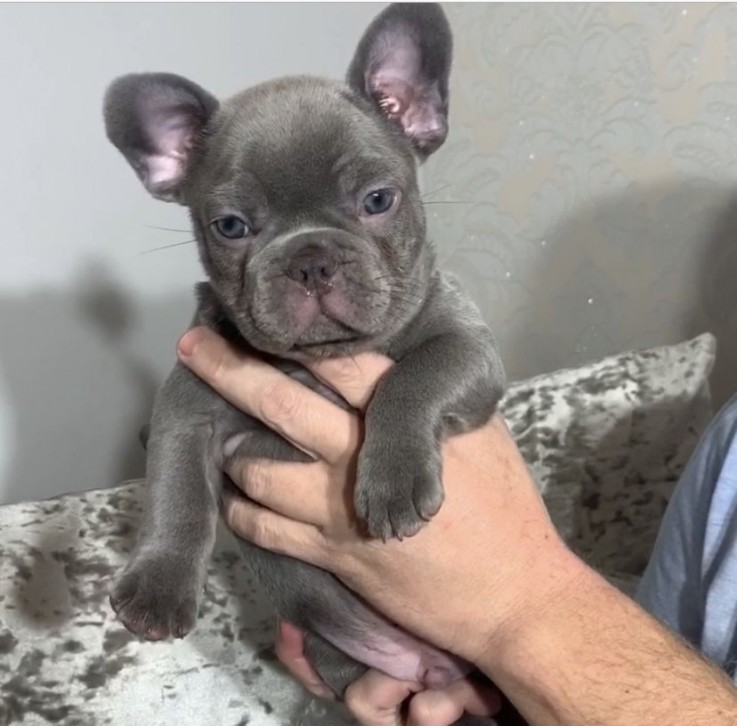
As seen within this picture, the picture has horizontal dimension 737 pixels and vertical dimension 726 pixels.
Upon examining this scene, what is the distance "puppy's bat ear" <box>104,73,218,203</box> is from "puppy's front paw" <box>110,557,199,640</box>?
58cm

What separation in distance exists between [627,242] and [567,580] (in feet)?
4.77

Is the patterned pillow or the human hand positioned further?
the patterned pillow

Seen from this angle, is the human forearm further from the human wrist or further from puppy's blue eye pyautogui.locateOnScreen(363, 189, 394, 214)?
puppy's blue eye pyautogui.locateOnScreen(363, 189, 394, 214)

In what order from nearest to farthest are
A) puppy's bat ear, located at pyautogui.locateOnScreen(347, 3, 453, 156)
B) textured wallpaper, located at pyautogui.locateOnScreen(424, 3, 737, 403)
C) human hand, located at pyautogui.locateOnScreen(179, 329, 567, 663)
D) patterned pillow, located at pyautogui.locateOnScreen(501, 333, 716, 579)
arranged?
human hand, located at pyautogui.locateOnScreen(179, 329, 567, 663)
puppy's bat ear, located at pyautogui.locateOnScreen(347, 3, 453, 156)
patterned pillow, located at pyautogui.locateOnScreen(501, 333, 716, 579)
textured wallpaper, located at pyautogui.locateOnScreen(424, 3, 737, 403)

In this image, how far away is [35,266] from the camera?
2121 millimetres

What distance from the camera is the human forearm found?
47.2 inches

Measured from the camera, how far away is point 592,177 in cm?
262

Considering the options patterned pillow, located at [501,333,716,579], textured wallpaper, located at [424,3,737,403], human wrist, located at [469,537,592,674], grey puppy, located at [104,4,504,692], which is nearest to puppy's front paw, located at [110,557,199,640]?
grey puppy, located at [104,4,504,692]

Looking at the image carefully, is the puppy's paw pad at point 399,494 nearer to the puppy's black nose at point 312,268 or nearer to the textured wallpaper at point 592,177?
the puppy's black nose at point 312,268

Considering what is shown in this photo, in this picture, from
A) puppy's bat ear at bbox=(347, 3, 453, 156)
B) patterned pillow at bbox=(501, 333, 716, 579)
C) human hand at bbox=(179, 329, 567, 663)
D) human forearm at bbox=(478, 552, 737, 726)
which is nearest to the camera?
human forearm at bbox=(478, 552, 737, 726)

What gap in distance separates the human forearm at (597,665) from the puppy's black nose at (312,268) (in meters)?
0.50

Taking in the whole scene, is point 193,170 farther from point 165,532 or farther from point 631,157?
point 631,157

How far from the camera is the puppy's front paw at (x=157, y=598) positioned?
1312 millimetres

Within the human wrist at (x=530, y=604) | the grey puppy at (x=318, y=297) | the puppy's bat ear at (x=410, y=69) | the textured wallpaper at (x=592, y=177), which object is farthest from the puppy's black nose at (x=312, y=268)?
the textured wallpaper at (x=592, y=177)
